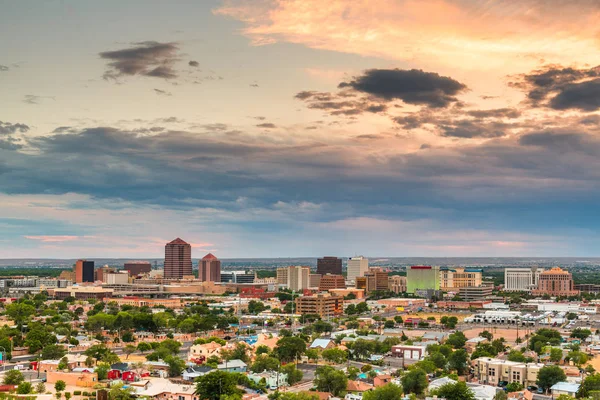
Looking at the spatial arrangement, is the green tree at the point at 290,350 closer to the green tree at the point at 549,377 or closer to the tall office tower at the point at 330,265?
the green tree at the point at 549,377

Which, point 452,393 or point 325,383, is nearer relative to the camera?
point 452,393

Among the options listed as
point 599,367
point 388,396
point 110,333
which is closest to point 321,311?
point 110,333

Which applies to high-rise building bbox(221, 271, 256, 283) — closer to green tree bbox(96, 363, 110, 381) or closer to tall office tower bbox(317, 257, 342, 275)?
tall office tower bbox(317, 257, 342, 275)

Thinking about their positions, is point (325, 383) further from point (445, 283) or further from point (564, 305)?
point (445, 283)

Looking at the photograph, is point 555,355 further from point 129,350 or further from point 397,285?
point 397,285

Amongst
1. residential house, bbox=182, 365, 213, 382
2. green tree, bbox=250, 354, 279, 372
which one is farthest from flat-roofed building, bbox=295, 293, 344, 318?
residential house, bbox=182, 365, 213, 382
